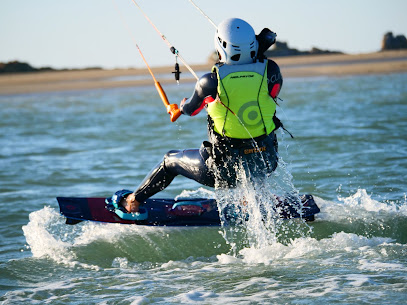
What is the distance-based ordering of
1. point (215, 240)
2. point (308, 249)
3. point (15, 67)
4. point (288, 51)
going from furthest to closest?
1. point (288, 51)
2. point (15, 67)
3. point (215, 240)
4. point (308, 249)

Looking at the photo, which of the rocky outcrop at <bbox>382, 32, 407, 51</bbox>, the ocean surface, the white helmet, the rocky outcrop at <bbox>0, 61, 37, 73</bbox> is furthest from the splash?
the rocky outcrop at <bbox>382, 32, 407, 51</bbox>

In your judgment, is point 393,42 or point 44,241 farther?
point 393,42

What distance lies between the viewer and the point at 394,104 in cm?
1947

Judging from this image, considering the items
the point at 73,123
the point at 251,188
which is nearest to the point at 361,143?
the point at 251,188

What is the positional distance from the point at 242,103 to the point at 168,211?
7.06 feet

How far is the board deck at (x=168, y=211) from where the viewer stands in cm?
745

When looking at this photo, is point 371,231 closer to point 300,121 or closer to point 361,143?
point 361,143

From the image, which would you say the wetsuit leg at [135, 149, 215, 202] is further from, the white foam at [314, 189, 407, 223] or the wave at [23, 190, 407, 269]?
the white foam at [314, 189, 407, 223]

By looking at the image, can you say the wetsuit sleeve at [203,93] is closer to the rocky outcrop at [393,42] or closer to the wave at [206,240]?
the wave at [206,240]

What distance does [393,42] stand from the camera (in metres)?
49.4

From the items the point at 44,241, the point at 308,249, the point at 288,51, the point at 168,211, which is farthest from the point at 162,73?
the point at 308,249

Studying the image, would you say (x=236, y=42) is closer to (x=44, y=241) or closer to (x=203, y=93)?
(x=203, y=93)

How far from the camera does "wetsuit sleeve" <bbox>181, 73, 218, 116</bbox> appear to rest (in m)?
5.88

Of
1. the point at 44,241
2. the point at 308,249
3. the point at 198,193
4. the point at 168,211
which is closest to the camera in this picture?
the point at 308,249
